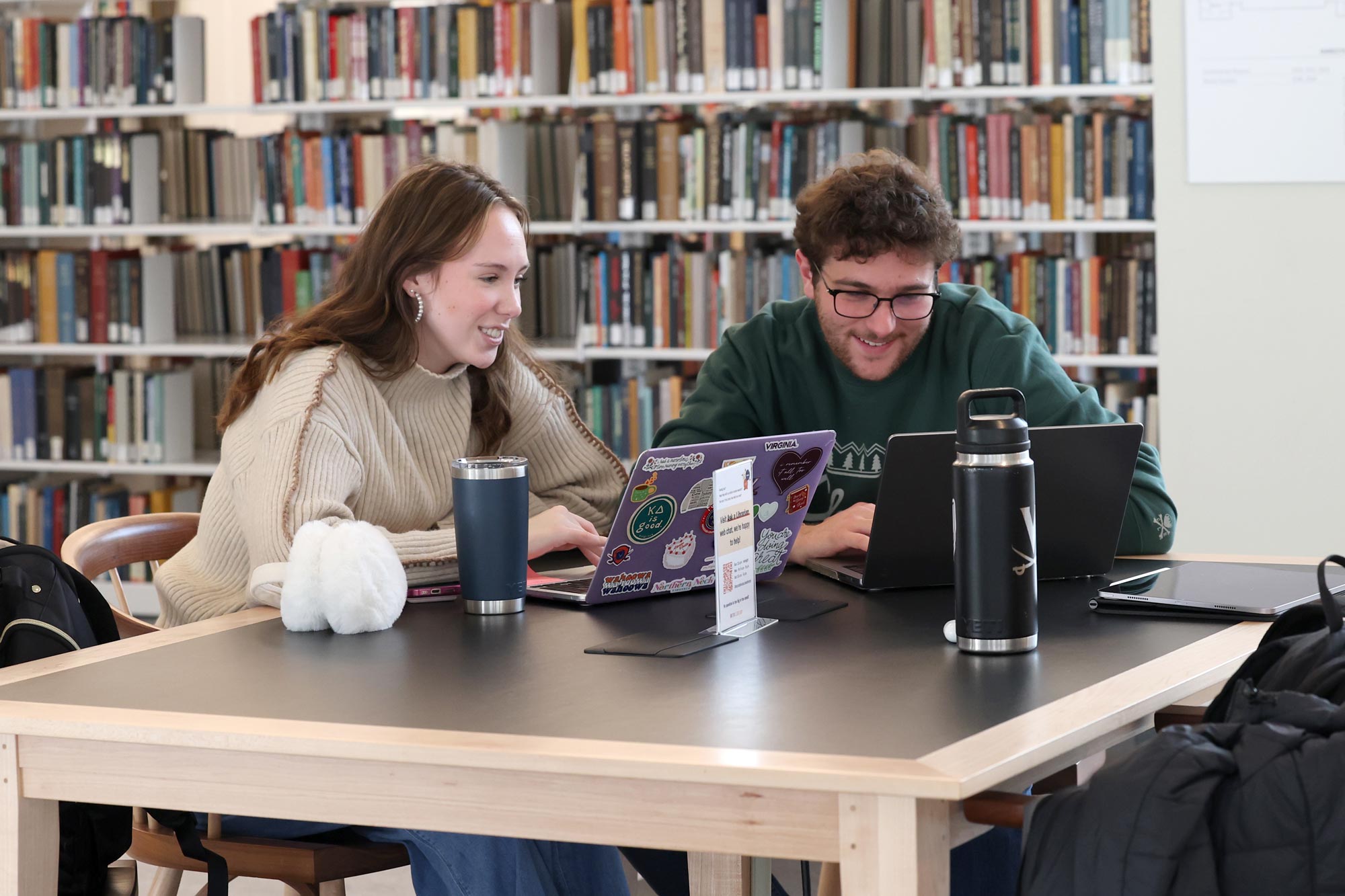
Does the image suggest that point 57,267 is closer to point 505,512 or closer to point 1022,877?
point 505,512

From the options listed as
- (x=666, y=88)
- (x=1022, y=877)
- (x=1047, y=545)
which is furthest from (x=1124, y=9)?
(x=1022, y=877)

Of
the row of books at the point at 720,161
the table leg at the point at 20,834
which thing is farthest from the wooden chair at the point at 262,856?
the row of books at the point at 720,161

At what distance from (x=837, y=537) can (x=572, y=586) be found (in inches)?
12.4

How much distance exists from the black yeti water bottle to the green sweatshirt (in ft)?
2.08

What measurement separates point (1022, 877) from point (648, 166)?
10.7 feet

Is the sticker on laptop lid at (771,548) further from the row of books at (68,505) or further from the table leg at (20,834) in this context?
the row of books at (68,505)

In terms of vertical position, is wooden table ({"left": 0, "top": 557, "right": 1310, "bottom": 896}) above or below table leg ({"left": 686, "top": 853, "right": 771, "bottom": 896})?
above

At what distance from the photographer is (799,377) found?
2.16 metres

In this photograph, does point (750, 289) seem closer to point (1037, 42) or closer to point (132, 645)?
point (1037, 42)

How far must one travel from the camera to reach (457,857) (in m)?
1.45

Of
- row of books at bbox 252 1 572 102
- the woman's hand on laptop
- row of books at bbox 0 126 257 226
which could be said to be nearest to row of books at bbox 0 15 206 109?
row of books at bbox 0 126 257 226

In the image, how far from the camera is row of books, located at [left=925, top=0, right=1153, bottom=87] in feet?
12.4

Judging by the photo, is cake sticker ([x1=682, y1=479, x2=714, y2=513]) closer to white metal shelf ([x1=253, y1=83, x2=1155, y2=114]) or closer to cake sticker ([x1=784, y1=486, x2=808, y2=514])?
cake sticker ([x1=784, y1=486, x2=808, y2=514])

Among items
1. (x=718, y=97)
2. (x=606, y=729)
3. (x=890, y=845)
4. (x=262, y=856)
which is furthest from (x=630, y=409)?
(x=890, y=845)
